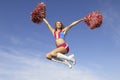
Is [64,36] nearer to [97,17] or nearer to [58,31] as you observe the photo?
[58,31]

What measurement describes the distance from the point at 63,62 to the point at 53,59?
72 centimetres

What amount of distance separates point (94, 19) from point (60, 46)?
2671mm

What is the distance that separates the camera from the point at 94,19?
23.1m

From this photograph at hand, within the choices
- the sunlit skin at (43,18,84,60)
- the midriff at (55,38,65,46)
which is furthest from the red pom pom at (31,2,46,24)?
the midriff at (55,38,65,46)

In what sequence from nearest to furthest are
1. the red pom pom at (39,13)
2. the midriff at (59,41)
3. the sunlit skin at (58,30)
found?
the sunlit skin at (58,30), the midriff at (59,41), the red pom pom at (39,13)

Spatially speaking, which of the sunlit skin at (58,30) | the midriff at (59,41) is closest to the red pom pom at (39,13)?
the sunlit skin at (58,30)

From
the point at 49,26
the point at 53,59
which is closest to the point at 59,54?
the point at 53,59

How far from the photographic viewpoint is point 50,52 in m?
22.5

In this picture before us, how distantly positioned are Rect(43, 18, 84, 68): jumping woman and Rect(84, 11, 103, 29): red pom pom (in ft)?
1.39

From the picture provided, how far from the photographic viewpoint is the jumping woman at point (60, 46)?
74.1 ft

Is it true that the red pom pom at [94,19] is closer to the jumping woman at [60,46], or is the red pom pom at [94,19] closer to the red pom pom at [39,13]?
the jumping woman at [60,46]

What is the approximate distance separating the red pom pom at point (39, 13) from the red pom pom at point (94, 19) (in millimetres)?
2817

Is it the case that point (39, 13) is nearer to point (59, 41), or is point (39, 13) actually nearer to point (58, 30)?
point (58, 30)

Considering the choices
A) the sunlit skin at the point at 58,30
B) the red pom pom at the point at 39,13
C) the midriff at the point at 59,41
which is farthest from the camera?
the red pom pom at the point at 39,13
